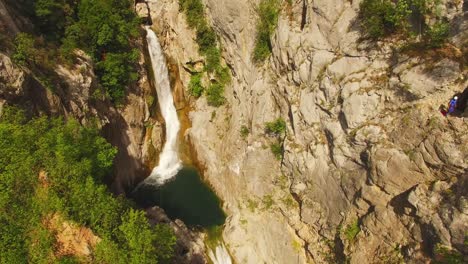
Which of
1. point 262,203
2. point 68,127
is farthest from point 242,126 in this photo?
point 68,127

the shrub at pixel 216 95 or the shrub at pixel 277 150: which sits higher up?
the shrub at pixel 216 95

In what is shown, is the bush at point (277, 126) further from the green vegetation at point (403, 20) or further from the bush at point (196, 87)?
the bush at point (196, 87)

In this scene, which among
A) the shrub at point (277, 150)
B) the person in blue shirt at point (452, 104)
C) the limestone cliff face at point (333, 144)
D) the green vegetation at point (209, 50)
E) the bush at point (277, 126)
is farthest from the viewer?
the green vegetation at point (209, 50)

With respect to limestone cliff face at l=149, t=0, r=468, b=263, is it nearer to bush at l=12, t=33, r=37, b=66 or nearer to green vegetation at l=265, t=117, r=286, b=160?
green vegetation at l=265, t=117, r=286, b=160

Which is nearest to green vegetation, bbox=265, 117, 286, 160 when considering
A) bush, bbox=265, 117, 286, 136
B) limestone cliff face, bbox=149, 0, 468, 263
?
bush, bbox=265, 117, 286, 136

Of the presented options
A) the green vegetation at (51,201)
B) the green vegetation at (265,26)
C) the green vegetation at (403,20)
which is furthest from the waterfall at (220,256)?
the green vegetation at (403,20)

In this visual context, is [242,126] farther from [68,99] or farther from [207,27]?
[68,99]
